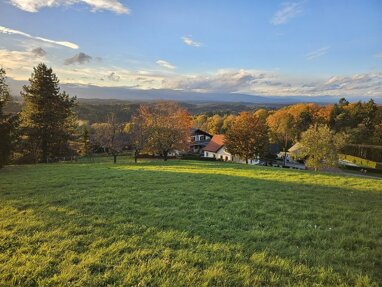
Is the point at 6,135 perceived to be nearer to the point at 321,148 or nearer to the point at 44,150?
the point at 44,150

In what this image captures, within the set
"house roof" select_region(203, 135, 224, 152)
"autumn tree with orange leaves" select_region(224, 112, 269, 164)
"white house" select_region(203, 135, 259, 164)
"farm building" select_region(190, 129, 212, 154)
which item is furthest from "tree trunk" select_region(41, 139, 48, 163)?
"farm building" select_region(190, 129, 212, 154)

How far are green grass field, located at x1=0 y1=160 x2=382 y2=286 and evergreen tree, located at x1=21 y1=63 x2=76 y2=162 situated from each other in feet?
93.3

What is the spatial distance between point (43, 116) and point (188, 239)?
120ft

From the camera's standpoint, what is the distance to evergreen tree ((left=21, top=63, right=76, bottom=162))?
3594 centimetres

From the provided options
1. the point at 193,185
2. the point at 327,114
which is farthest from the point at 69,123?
the point at 327,114

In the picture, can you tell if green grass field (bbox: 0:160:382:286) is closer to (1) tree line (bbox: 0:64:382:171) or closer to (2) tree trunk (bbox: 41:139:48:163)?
(1) tree line (bbox: 0:64:382:171)

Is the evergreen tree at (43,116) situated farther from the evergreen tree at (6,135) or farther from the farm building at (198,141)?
the farm building at (198,141)

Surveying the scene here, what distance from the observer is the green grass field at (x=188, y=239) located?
4.57m

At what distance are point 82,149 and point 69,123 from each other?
342 inches

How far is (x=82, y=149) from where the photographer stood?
165 feet

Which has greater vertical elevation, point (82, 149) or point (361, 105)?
point (361, 105)

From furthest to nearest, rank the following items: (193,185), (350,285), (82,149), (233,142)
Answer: (82,149), (233,142), (193,185), (350,285)

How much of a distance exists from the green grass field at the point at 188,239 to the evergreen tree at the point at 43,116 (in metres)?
28.4

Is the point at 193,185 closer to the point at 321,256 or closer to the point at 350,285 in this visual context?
the point at 321,256
